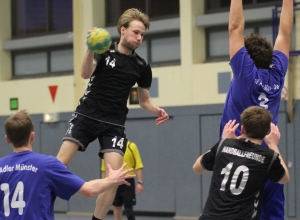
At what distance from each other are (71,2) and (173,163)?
491 cm

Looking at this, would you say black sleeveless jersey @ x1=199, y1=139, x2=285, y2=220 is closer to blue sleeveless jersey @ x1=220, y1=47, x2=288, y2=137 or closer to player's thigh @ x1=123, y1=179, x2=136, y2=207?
blue sleeveless jersey @ x1=220, y1=47, x2=288, y2=137

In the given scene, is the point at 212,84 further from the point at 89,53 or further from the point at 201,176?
the point at 89,53

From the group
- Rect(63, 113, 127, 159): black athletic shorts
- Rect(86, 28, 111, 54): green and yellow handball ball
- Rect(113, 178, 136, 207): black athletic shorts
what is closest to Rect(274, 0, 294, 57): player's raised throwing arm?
Rect(86, 28, 111, 54): green and yellow handball ball

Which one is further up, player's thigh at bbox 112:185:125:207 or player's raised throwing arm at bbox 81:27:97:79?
player's raised throwing arm at bbox 81:27:97:79

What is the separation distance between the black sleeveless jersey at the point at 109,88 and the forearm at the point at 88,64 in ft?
0.86

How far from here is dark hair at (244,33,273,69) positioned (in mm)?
5727

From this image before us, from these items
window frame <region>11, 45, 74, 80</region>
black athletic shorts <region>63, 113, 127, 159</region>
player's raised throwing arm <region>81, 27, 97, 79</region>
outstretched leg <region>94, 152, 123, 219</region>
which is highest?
window frame <region>11, 45, 74, 80</region>

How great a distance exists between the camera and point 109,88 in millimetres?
7012

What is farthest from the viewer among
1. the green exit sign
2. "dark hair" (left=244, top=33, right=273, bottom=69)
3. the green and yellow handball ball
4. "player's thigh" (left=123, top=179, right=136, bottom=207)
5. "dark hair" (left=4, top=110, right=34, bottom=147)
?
the green exit sign

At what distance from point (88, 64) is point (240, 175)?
2.12 meters

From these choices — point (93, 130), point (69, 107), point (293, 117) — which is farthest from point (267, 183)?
point (69, 107)

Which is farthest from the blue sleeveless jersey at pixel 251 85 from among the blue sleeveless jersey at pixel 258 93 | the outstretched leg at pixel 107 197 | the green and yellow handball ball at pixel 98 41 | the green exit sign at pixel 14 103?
the green exit sign at pixel 14 103

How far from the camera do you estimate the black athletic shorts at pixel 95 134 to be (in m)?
6.96

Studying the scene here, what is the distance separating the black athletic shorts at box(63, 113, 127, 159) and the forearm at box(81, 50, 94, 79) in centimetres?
54
